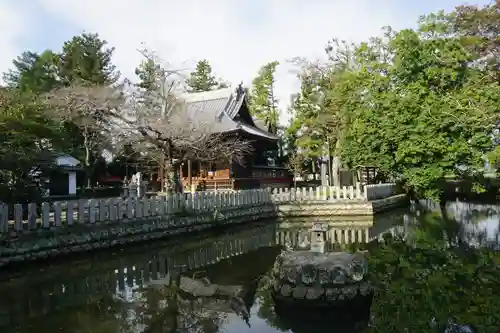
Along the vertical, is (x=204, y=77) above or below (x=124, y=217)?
above

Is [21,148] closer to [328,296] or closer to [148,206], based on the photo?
[148,206]

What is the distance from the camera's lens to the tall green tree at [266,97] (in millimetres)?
44781

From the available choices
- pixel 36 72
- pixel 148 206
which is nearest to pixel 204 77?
pixel 36 72

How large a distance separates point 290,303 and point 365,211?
16.8 m

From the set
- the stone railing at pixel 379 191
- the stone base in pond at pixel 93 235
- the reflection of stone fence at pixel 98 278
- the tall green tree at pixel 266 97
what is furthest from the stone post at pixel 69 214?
the tall green tree at pixel 266 97

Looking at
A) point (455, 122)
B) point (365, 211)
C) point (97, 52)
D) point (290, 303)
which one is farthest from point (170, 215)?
point (97, 52)

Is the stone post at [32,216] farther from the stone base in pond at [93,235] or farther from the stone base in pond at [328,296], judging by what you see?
the stone base in pond at [328,296]

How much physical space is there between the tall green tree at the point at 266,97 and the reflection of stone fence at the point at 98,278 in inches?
1203

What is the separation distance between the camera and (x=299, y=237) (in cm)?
1661

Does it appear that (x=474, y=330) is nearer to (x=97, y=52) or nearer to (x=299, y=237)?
(x=299, y=237)

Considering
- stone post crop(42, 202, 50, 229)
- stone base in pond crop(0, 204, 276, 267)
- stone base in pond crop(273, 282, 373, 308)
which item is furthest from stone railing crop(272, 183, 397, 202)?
stone base in pond crop(273, 282, 373, 308)

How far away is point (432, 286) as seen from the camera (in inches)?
351

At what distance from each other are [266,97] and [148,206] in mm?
31389

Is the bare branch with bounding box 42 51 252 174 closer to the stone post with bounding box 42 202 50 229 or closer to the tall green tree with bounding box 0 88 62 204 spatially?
the tall green tree with bounding box 0 88 62 204
